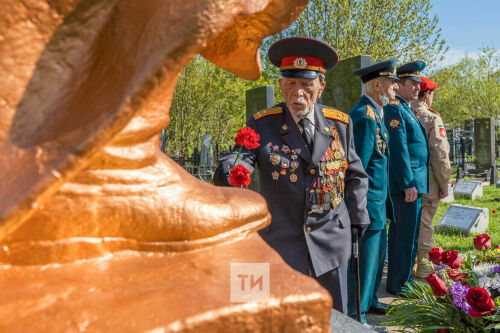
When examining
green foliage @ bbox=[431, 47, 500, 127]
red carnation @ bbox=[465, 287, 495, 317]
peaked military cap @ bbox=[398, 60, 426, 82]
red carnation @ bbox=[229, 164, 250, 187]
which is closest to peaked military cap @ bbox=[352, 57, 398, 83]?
peaked military cap @ bbox=[398, 60, 426, 82]

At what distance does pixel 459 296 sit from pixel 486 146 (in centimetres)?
1204

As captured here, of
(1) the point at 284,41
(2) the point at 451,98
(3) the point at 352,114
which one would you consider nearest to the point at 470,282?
(3) the point at 352,114

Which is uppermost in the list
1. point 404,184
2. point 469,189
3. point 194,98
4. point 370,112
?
point 194,98

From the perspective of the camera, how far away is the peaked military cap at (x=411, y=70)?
194 inches

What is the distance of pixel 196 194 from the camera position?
85 centimetres

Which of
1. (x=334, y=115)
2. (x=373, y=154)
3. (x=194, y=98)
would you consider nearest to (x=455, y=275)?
(x=373, y=154)

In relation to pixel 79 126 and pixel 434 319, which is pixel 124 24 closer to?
pixel 79 126

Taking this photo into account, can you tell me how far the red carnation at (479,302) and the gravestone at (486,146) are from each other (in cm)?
1183

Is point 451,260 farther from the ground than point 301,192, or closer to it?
closer to it

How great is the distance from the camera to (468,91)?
32.8 m

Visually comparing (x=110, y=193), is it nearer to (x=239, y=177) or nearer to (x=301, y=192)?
(x=239, y=177)

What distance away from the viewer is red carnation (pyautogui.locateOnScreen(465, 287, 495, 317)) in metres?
2.17

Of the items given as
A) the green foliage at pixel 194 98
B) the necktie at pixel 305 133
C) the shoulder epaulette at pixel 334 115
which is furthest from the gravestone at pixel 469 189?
the green foliage at pixel 194 98

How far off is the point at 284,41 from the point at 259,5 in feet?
6.26
